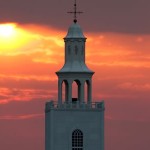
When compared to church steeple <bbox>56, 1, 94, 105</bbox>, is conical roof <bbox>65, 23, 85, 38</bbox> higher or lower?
higher

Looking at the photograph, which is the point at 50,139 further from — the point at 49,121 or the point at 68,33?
the point at 68,33

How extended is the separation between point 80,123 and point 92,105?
2.15 meters

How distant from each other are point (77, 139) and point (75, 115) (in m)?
2.40

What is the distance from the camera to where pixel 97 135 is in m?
128

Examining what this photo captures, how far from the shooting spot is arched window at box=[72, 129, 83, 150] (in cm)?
12781

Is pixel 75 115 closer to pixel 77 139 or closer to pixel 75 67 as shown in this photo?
pixel 77 139

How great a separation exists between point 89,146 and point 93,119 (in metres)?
2.70

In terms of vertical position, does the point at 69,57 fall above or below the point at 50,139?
above

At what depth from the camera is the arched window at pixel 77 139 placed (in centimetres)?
12781

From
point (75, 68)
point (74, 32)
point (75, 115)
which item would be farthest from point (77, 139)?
point (74, 32)

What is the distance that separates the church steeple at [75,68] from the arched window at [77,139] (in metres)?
3.08

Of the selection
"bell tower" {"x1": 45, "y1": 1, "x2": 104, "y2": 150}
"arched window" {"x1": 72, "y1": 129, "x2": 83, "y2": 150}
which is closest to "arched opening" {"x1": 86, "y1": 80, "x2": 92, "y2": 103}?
"bell tower" {"x1": 45, "y1": 1, "x2": 104, "y2": 150}

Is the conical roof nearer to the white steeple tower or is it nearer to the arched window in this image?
the white steeple tower

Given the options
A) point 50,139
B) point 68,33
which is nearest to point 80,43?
point 68,33
